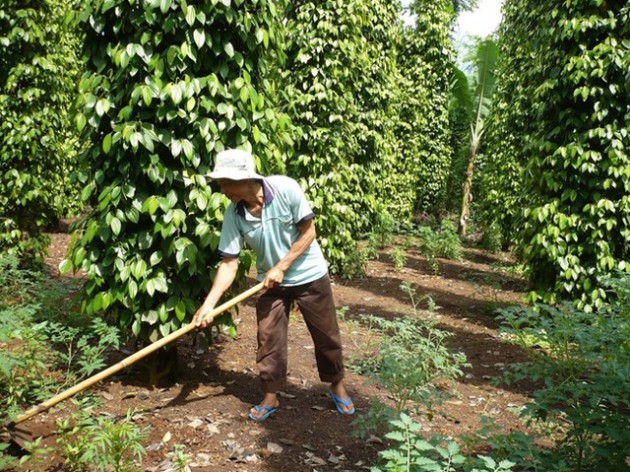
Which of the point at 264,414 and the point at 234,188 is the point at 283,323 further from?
the point at 234,188

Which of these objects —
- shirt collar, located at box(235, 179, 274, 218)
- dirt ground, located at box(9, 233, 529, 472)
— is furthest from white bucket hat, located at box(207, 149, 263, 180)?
dirt ground, located at box(9, 233, 529, 472)

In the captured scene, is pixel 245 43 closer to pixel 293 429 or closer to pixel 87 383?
pixel 87 383

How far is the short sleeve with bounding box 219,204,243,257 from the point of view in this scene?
12.0 ft

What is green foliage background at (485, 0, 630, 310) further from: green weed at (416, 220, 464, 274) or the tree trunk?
the tree trunk

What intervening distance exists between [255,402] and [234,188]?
1.82 meters

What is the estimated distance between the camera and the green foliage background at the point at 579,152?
5719 mm

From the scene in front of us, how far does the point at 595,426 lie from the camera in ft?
8.61

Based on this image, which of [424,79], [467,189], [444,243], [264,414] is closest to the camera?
[264,414]

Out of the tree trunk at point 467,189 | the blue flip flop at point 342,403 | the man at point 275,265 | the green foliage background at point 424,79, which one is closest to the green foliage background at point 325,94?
the man at point 275,265

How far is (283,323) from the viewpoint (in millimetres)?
3959

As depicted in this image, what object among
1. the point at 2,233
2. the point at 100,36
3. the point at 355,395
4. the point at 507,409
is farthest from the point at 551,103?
the point at 2,233

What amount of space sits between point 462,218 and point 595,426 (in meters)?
15.5

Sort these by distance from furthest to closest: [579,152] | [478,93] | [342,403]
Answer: [478,93] → [579,152] → [342,403]

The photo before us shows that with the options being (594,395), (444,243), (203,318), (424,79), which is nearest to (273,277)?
(203,318)
